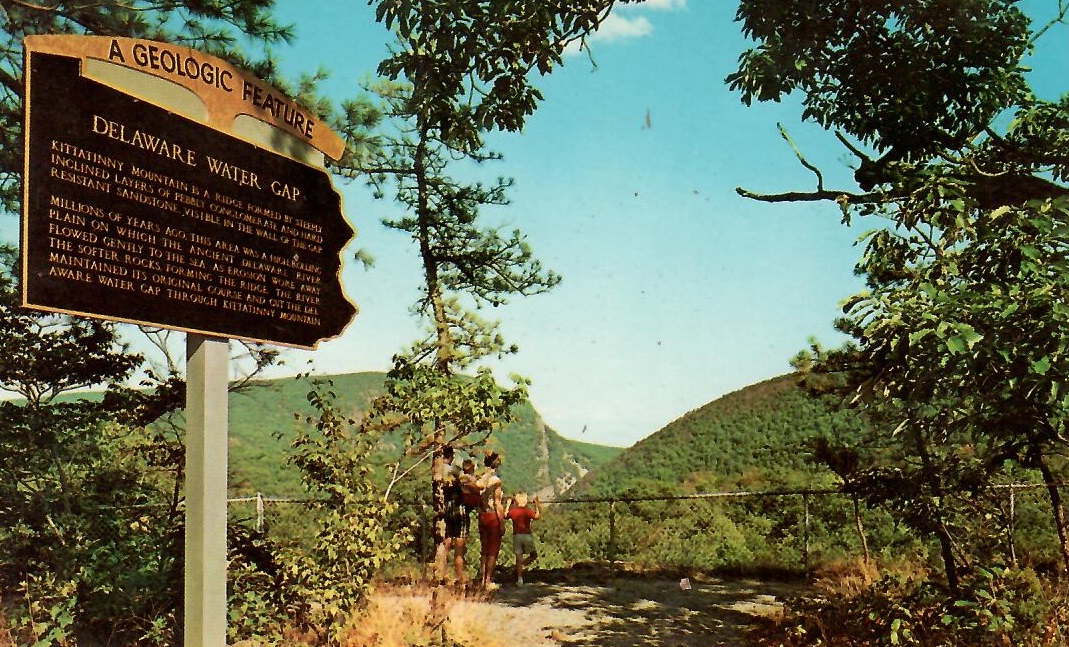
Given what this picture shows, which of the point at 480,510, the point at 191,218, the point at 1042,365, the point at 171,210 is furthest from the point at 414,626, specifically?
Result: the point at 1042,365

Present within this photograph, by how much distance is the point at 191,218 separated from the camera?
196 inches

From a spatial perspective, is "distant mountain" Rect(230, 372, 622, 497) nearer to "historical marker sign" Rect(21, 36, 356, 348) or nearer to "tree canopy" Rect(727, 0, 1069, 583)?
"tree canopy" Rect(727, 0, 1069, 583)

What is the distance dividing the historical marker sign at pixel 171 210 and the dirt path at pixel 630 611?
466 cm

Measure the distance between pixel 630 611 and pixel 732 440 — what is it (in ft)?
71.0

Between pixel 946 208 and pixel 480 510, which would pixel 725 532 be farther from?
pixel 946 208

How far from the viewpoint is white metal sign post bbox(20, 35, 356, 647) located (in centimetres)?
434

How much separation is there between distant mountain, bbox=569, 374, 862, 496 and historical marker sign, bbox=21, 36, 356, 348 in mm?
20753

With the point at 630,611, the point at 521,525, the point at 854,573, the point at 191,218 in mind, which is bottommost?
the point at 630,611

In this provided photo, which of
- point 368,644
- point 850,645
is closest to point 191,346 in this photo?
point 368,644

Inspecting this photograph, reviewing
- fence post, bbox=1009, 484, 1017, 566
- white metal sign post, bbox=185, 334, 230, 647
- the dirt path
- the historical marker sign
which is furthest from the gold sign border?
fence post, bbox=1009, 484, 1017, 566

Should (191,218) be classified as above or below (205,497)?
above

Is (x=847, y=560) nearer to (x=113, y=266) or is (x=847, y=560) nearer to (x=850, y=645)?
(x=850, y=645)

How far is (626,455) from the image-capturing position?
116 feet

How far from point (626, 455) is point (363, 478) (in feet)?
91.4
